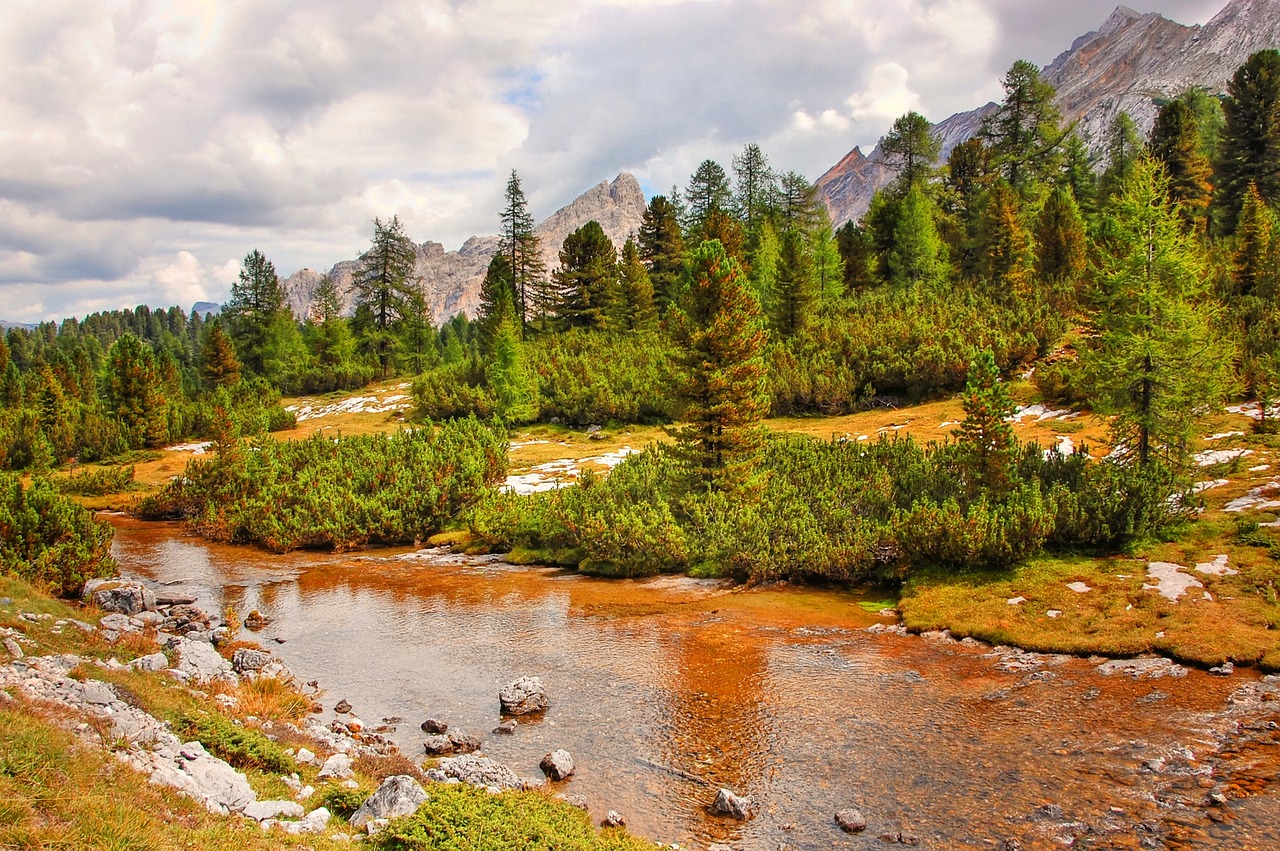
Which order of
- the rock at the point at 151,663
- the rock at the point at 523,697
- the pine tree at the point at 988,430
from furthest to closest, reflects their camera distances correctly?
the pine tree at the point at 988,430
the rock at the point at 523,697
the rock at the point at 151,663

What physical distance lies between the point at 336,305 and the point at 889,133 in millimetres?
70750

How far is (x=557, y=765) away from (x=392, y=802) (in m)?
3.16

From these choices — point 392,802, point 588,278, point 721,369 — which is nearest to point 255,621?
point 392,802

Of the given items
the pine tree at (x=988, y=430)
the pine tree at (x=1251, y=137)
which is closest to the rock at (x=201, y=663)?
the pine tree at (x=988, y=430)

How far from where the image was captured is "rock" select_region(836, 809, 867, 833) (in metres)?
9.15

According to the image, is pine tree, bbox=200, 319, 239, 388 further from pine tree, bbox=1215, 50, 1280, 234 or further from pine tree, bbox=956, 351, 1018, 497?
pine tree, bbox=1215, 50, 1280, 234

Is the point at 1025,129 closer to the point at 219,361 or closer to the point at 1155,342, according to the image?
the point at 1155,342

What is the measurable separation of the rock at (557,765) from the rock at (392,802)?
2658mm

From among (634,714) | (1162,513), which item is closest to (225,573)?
(634,714)

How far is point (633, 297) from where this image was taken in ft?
211

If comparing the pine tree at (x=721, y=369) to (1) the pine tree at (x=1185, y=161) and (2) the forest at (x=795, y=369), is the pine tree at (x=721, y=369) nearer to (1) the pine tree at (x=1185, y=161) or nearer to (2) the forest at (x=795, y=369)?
(2) the forest at (x=795, y=369)

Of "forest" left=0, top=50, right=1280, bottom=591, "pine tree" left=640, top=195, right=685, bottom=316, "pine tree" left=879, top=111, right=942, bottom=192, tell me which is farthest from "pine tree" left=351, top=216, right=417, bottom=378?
"pine tree" left=879, top=111, right=942, bottom=192

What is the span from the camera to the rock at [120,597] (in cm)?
1772

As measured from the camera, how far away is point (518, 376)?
51.8m
